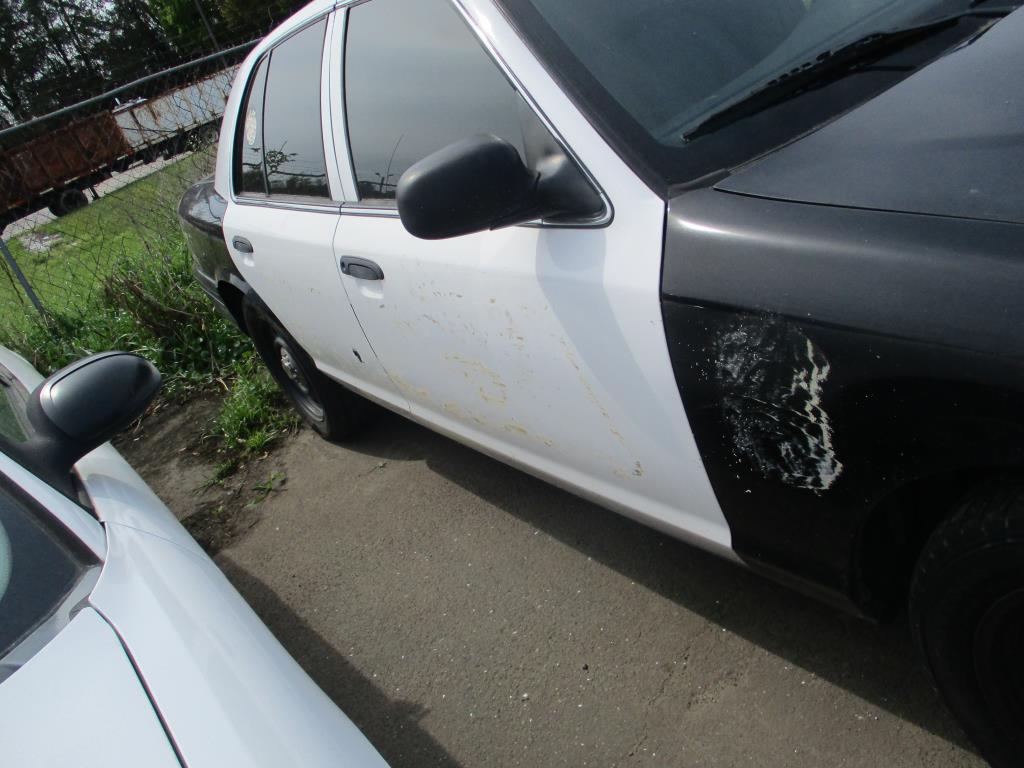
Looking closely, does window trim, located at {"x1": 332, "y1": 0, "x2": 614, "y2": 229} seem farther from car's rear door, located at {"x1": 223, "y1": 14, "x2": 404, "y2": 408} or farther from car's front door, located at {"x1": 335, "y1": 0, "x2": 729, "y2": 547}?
car's rear door, located at {"x1": 223, "y1": 14, "x2": 404, "y2": 408}

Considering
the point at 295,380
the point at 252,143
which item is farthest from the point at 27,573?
the point at 295,380

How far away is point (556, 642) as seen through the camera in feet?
8.13

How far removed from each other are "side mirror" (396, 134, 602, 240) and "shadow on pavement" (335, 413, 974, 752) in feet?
4.13

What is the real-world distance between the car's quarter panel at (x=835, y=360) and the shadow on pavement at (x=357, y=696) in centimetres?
116

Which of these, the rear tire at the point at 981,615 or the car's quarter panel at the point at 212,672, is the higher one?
the car's quarter panel at the point at 212,672

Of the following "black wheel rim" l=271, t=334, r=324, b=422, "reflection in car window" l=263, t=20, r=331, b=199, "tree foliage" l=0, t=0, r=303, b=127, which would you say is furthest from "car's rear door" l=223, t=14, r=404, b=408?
"tree foliage" l=0, t=0, r=303, b=127

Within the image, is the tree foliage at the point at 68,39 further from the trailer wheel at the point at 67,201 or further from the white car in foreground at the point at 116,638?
the white car in foreground at the point at 116,638

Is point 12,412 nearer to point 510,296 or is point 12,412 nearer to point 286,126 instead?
point 286,126

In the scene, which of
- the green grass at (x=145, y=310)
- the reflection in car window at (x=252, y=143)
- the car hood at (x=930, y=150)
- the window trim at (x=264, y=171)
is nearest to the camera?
the car hood at (x=930, y=150)

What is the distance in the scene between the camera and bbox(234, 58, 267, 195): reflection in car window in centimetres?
326

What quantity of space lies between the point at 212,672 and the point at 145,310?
15.6ft

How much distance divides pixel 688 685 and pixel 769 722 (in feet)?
0.76

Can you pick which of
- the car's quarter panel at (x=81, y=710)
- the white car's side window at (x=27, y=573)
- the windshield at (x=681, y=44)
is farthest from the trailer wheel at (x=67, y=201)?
the car's quarter panel at (x=81, y=710)

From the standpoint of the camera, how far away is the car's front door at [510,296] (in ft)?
5.71
